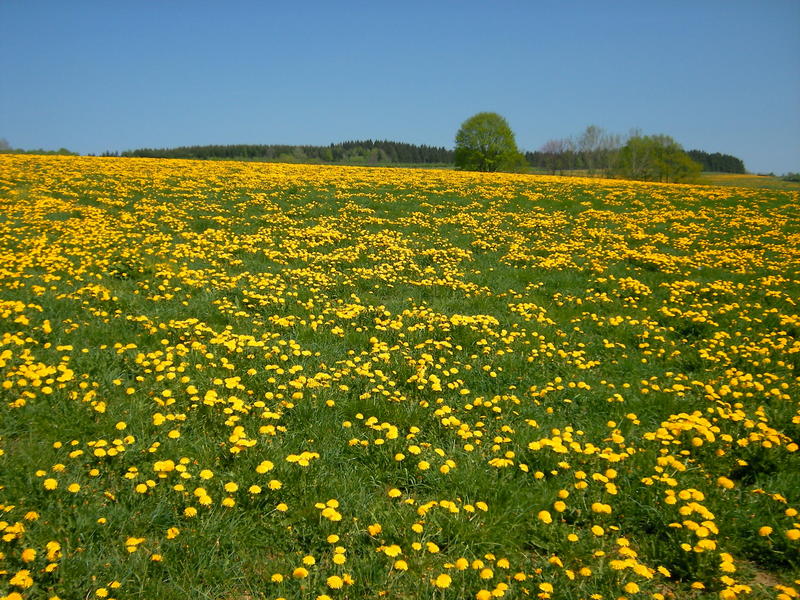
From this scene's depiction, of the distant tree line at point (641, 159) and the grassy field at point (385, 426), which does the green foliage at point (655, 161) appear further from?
the grassy field at point (385, 426)

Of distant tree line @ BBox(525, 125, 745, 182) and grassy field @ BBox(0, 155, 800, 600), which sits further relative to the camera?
distant tree line @ BBox(525, 125, 745, 182)

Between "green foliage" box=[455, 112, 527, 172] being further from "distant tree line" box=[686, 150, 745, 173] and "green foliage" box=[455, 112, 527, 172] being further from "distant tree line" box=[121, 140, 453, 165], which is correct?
"distant tree line" box=[686, 150, 745, 173]

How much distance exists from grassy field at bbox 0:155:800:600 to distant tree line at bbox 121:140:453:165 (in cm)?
9182

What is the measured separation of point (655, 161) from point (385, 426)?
242 feet

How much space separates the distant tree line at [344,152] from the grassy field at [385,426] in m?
91.8

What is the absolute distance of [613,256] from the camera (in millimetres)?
11406

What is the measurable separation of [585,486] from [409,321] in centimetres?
388

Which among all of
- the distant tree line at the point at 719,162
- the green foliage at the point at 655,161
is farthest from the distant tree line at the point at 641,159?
the distant tree line at the point at 719,162

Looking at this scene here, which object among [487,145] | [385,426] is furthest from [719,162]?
[385,426]

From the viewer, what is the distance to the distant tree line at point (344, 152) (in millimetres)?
101938

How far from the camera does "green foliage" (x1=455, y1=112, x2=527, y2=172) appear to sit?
66.1m

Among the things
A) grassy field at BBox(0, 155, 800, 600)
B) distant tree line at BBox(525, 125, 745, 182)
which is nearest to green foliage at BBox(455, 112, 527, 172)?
distant tree line at BBox(525, 125, 745, 182)

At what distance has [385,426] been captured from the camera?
411 cm

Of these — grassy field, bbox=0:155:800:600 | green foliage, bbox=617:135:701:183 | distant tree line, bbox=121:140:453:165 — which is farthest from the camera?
distant tree line, bbox=121:140:453:165
